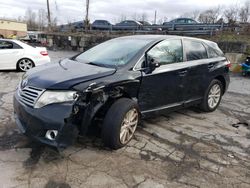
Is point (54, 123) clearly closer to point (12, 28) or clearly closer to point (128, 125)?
point (128, 125)

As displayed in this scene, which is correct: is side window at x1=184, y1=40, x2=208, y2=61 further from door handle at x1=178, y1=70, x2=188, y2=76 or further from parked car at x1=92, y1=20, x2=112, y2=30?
parked car at x1=92, y1=20, x2=112, y2=30

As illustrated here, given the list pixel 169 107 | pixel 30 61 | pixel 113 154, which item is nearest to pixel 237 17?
pixel 30 61

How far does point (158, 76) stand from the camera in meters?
3.80

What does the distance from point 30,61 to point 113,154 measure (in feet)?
23.5

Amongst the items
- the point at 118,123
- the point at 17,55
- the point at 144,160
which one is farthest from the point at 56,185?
the point at 17,55

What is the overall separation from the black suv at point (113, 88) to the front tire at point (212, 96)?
49 mm

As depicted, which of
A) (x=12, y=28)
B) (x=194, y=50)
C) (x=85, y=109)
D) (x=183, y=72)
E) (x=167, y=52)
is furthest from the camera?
(x=12, y=28)

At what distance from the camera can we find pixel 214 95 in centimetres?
528

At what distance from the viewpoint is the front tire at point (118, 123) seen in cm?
311

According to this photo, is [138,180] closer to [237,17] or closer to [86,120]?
[86,120]

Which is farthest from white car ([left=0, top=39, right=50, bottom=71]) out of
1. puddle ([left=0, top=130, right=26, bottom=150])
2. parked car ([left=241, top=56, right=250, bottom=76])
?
parked car ([left=241, top=56, right=250, bottom=76])

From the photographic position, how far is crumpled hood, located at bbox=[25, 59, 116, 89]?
2898 mm

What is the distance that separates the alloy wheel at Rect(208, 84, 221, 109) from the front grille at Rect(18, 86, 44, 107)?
355 centimetres

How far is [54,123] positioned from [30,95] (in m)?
0.53
